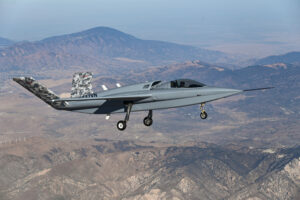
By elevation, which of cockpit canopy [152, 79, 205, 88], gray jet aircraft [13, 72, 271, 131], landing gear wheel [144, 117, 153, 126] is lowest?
landing gear wheel [144, 117, 153, 126]

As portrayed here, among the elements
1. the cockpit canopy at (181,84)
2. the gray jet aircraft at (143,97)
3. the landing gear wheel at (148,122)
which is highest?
the cockpit canopy at (181,84)

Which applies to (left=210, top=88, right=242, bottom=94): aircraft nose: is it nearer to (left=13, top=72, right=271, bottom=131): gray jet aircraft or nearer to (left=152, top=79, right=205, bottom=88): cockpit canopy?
(left=13, top=72, right=271, bottom=131): gray jet aircraft

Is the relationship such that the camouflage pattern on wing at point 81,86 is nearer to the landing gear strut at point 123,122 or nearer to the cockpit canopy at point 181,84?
the landing gear strut at point 123,122

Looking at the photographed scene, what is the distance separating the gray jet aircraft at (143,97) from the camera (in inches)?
1491

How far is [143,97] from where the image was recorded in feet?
129

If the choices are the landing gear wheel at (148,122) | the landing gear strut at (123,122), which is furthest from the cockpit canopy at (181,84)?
the landing gear wheel at (148,122)

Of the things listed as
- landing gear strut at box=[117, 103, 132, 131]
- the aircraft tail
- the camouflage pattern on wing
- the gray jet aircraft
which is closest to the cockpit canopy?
the gray jet aircraft

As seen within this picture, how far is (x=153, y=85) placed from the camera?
40.6 metres

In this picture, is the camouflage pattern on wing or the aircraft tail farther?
the camouflage pattern on wing

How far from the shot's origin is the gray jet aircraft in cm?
3788

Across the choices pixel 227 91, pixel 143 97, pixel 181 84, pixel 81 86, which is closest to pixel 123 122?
pixel 143 97

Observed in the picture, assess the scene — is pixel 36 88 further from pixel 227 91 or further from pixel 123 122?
pixel 227 91

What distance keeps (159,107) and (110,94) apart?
20.3 ft

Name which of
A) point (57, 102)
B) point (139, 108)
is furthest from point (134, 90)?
point (57, 102)
